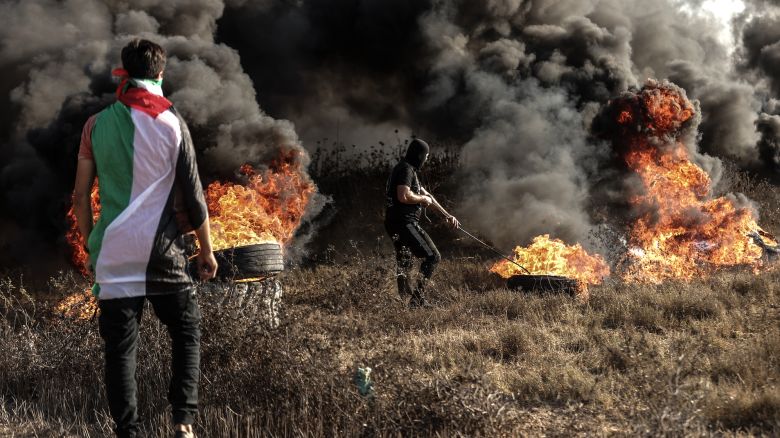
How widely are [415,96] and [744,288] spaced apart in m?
9.69

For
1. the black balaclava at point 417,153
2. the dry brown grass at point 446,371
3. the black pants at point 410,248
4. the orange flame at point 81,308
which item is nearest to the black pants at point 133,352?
the dry brown grass at point 446,371

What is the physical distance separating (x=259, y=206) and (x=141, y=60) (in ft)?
15.7

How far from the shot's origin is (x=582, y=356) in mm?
4816

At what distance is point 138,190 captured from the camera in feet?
9.62

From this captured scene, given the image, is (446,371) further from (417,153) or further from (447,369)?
(417,153)

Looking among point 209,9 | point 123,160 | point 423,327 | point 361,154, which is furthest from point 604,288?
point 209,9

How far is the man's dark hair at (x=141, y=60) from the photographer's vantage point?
298 centimetres

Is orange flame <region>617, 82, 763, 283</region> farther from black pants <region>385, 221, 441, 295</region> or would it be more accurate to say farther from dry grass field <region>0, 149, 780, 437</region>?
black pants <region>385, 221, 441, 295</region>

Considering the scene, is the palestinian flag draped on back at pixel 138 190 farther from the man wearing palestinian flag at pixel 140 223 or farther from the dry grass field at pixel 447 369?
the dry grass field at pixel 447 369

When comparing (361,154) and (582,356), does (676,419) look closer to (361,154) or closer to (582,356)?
(582,356)

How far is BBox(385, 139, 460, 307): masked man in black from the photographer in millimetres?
6836

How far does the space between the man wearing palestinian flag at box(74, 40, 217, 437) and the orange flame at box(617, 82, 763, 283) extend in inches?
264

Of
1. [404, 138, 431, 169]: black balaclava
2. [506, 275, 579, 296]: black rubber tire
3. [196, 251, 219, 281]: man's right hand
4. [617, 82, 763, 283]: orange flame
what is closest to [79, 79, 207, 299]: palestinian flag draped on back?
[196, 251, 219, 281]: man's right hand

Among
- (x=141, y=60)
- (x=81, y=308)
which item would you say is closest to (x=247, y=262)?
(x=81, y=308)
